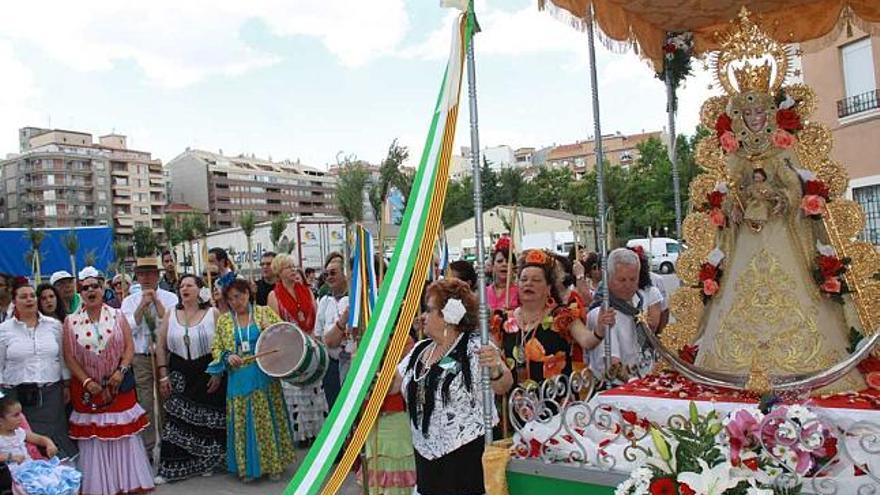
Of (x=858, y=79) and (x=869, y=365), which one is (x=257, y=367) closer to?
(x=869, y=365)

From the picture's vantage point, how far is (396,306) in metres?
3.31

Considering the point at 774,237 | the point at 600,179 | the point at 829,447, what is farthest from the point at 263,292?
the point at 829,447

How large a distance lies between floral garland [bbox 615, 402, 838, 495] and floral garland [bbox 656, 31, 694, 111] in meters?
3.85

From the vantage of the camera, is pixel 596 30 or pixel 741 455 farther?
pixel 596 30

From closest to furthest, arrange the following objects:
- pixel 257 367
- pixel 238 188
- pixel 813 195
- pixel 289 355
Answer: pixel 813 195 → pixel 289 355 → pixel 257 367 → pixel 238 188

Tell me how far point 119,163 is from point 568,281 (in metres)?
99.8

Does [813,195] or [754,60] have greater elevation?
[754,60]

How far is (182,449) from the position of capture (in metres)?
6.26

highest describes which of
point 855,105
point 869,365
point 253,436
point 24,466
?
point 855,105

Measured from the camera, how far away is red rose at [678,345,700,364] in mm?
4496

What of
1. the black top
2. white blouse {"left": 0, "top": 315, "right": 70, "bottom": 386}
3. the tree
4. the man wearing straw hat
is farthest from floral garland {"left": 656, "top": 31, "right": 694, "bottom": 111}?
the tree

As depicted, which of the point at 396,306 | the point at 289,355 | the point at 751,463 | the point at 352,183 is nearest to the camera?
the point at 751,463

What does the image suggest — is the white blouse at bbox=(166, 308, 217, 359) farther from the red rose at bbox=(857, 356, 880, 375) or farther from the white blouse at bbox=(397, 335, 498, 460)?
the red rose at bbox=(857, 356, 880, 375)

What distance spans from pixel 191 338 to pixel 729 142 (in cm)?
448
